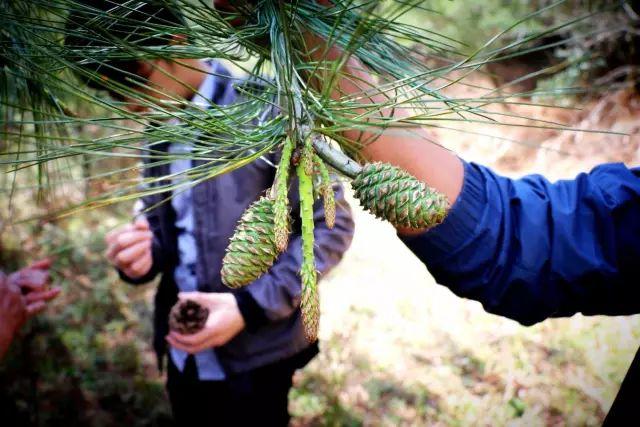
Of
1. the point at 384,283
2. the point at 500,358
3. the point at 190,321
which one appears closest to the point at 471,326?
the point at 500,358

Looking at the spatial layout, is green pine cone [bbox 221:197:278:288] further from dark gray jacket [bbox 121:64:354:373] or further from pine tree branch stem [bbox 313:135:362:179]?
dark gray jacket [bbox 121:64:354:373]

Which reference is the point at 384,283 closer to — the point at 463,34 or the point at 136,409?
the point at 136,409

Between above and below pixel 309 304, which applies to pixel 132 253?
below

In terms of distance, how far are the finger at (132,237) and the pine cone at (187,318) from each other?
412 millimetres

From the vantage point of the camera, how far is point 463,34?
15.8 ft

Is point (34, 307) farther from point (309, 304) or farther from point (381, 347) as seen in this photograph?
point (381, 347)

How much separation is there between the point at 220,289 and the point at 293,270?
313 millimetres

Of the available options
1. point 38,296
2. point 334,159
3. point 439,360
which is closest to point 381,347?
point 439,360

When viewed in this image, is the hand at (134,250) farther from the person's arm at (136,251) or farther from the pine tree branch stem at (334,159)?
the pine tree branch stem at (334,159)

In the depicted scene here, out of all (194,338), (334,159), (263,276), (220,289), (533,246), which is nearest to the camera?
(334,159)

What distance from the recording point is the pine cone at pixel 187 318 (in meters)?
1.55

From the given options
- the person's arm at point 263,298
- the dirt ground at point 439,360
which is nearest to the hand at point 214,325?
the person's arm at point 263,298

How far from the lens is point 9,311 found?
1.61 metres

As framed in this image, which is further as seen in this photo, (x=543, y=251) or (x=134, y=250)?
(x=134, y=250)
